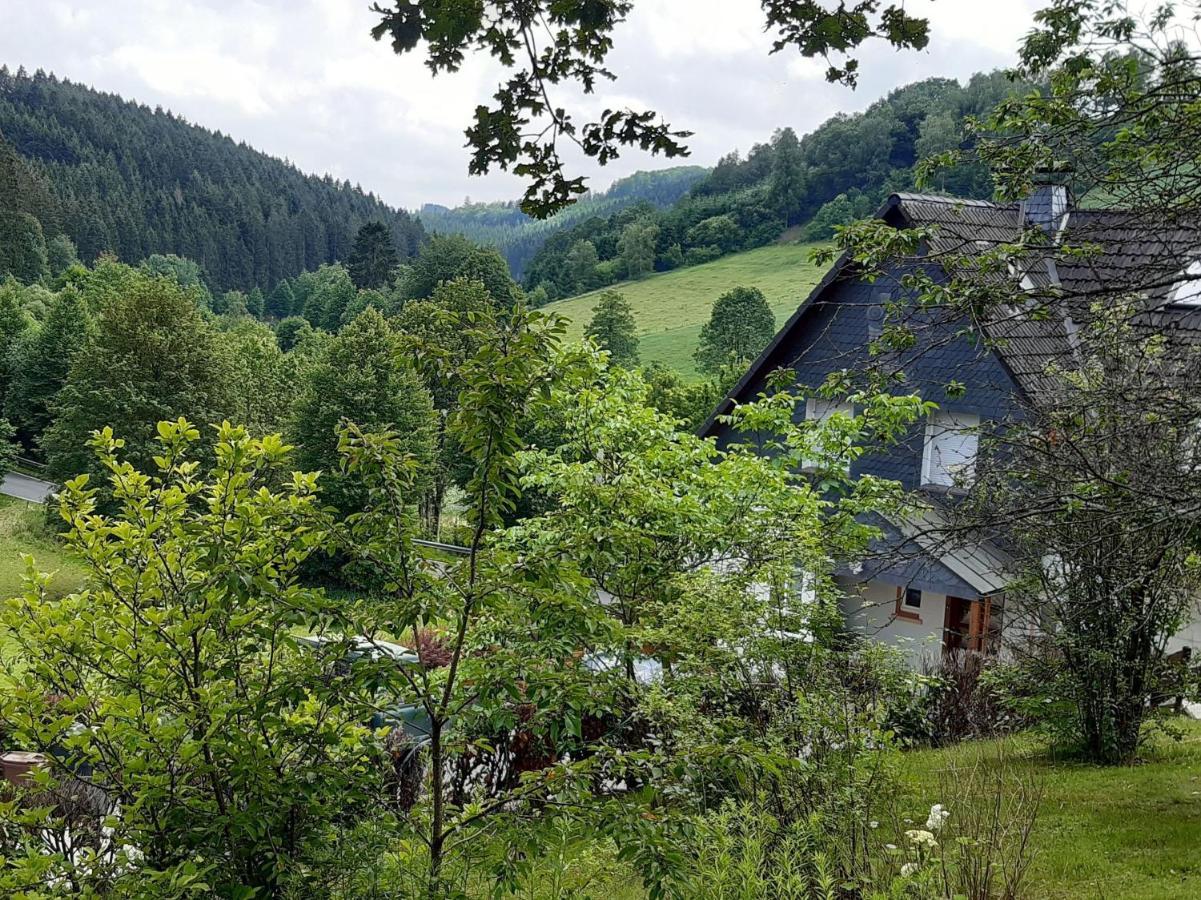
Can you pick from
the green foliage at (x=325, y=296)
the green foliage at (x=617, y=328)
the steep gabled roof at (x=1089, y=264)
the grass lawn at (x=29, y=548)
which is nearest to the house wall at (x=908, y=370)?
the steep gabled roof at (x=1089, y=264)

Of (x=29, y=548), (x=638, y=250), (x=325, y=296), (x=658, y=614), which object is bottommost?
(x=29, y=548)

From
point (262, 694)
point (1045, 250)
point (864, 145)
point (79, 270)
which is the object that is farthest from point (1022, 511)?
point (79, 270)

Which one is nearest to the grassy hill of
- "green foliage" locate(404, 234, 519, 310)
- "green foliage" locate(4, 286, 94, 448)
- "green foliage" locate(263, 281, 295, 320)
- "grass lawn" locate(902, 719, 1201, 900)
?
"green foliage" locate(404, 234, 519, 310)

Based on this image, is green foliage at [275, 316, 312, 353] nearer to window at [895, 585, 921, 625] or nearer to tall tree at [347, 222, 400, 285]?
tall tree at [347, 222, 400, 285]

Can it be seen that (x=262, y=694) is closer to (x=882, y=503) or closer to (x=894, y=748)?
(x=894, y=748)

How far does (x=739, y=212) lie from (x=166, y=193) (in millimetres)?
91230

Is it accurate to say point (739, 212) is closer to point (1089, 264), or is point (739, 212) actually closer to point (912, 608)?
point (912, 608)

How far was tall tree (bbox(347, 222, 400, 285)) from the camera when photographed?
90.6 m

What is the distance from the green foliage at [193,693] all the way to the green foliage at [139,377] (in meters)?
29.8

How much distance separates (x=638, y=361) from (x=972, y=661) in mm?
47456

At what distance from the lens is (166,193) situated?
132 metres

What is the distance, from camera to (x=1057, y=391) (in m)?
8.12

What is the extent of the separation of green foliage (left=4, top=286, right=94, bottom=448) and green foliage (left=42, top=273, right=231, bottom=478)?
14.5 meters

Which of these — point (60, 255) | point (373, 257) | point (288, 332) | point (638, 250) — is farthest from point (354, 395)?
point (60, 255)
